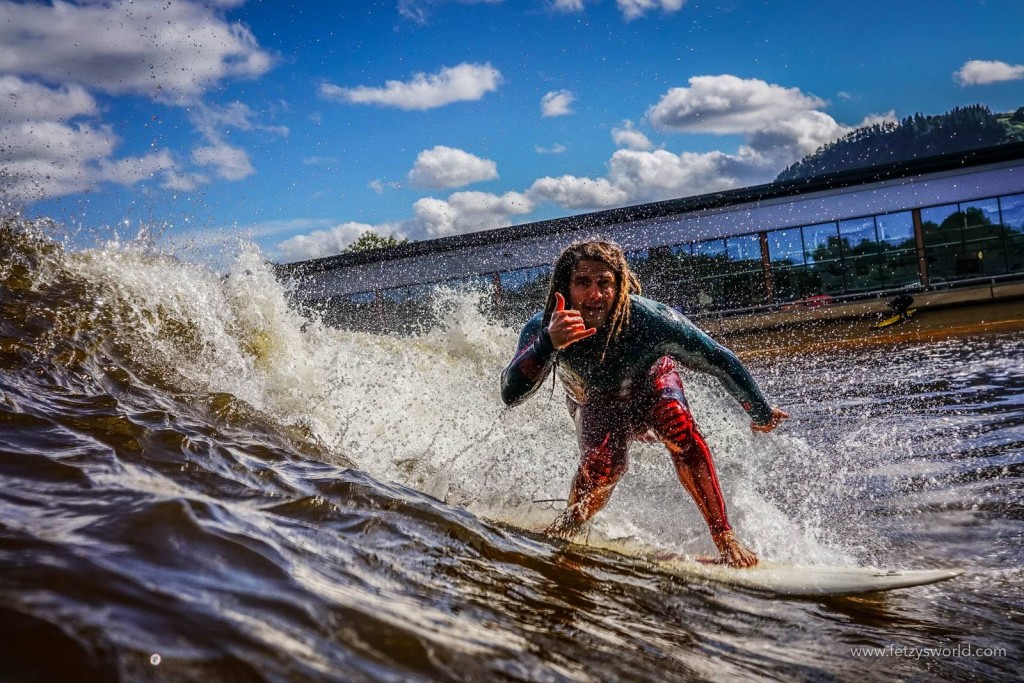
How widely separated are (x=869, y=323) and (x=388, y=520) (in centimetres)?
1750

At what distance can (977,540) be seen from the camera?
11.7 ft

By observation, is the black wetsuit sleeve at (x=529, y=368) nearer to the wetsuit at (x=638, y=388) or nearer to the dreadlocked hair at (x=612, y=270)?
the wetsuit at (x=638, y=388)

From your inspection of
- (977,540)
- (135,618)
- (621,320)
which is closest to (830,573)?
(977,540)

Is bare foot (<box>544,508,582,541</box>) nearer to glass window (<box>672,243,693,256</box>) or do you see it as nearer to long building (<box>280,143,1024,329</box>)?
long building (<box>280,143,1024,329</box>)

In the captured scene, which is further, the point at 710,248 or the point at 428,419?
the point at 710,248

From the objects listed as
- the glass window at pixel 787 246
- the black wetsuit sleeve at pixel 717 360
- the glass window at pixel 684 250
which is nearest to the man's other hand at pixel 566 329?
the black wetsuit sleeve at pixel 717 360

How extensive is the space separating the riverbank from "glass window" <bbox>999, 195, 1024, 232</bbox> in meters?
6.16

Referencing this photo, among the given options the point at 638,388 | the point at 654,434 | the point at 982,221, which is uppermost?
the point at 982,221

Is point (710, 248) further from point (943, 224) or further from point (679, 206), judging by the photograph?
point (943, 224)

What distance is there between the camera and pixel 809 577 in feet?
10.0

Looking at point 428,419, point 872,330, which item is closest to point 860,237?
point 872,330

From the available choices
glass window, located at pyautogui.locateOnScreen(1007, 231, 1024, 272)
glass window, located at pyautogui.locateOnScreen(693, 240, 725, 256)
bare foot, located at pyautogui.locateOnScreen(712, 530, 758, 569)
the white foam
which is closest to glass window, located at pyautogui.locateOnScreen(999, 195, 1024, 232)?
glass window, located at pyautogui.locateOnScreen(1007, 231, 1024, 272)

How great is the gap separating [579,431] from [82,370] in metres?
3.00

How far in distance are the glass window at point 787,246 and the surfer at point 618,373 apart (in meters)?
21.1
